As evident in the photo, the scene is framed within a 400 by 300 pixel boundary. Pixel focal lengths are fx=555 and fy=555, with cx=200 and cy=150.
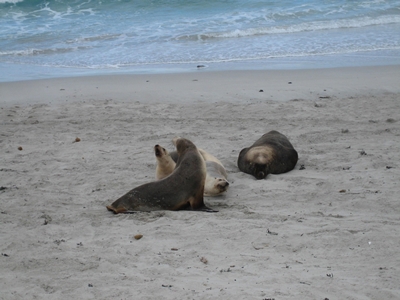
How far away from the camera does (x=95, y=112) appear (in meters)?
8.66

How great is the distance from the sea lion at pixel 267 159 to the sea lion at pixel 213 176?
0.30m

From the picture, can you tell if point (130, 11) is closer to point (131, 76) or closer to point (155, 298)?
point (131, 76)

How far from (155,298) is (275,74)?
8.02 meters

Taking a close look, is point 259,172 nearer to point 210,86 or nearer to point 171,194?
point 171,194

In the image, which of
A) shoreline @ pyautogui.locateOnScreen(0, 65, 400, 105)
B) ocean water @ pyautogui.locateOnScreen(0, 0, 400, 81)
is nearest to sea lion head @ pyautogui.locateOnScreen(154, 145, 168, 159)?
shoreline @ pyautogui.locateOnScreen(0, 65, 400, 105)

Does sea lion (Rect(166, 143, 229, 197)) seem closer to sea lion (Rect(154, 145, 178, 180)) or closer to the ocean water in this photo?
sea lion (Rect(154, 145, 178, 180))

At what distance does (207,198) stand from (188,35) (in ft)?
38.1

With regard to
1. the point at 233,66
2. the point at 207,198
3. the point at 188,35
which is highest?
the point at 188,35

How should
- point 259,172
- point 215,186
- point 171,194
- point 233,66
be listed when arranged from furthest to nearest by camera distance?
1. point 233,66
2. point 259,172
3. point 215,186
4. point 171,194

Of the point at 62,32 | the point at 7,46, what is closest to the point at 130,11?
the point at 62,32

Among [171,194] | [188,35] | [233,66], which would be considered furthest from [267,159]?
[188,35]

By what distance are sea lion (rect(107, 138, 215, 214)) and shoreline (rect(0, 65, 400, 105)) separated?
4143 mm

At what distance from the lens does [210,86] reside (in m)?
9.96

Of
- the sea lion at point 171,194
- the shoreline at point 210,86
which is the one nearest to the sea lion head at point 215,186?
the sea lion at point 171,194
